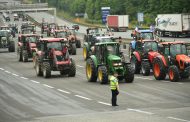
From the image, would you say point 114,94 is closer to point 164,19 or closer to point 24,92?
point 24,92

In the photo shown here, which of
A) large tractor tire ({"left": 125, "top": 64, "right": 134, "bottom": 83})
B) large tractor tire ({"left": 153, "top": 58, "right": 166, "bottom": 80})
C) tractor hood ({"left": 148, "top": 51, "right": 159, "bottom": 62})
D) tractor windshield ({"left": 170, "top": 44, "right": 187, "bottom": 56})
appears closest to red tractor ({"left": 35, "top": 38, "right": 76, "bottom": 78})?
tractor hood ({"left": 148, "top": 51, "right": 159, "bottom": 62})

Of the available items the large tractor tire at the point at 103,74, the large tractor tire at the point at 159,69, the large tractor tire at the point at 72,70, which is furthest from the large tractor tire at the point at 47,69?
the large tractor tire at the point at 159,69

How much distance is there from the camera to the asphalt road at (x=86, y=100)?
2225 cm

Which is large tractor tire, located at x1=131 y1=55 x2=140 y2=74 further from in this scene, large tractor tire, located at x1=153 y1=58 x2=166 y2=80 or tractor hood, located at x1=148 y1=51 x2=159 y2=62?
large tractor tire, located at x1=153 y1=58 x2=166 y2=80

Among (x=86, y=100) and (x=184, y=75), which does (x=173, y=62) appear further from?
(x=86, y=100)

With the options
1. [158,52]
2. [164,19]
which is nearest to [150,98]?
[158,52]

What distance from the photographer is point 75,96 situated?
2880 centimetres

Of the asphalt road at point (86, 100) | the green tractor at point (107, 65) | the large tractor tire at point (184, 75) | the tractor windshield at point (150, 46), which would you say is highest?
the tractor windshield at point (150, 46)

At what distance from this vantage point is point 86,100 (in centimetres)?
2731

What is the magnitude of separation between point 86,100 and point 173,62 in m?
7.99

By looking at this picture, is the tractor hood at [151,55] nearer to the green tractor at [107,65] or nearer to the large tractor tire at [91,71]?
the green tractor at [107,65]

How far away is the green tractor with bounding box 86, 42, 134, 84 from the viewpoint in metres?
32.5

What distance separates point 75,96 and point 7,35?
3946 cm

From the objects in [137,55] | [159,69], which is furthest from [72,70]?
[159,69]
